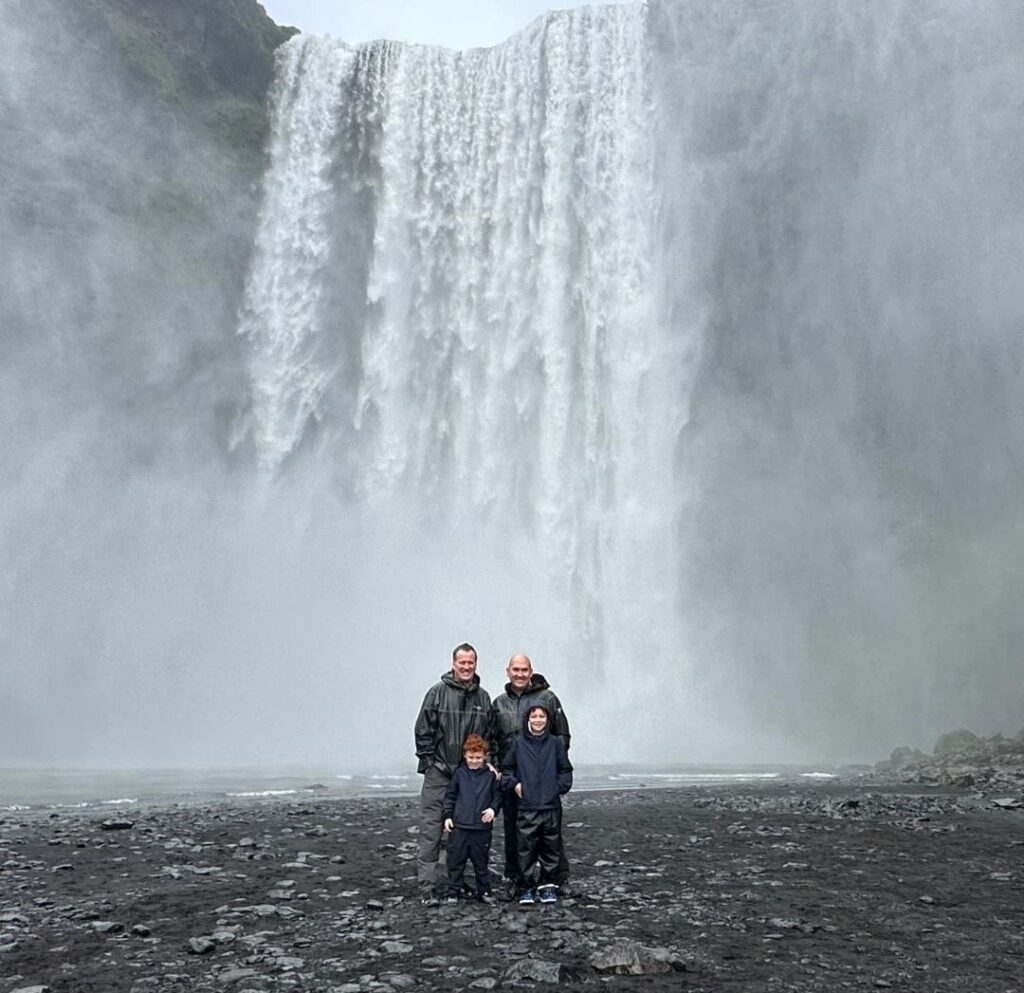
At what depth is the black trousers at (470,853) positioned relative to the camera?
7109mm

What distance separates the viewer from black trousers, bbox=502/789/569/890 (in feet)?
23.5

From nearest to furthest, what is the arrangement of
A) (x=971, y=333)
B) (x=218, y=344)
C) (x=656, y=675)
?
(x=656, y=675) → (x=971, y=333) → (x=218, y=344)

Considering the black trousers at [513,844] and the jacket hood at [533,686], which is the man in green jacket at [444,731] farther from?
the black trousers at [513,844]

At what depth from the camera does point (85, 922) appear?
650 centimetres

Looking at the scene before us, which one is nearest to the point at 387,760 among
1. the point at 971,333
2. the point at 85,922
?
the point at 85,922

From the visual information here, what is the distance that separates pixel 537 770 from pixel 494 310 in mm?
31591

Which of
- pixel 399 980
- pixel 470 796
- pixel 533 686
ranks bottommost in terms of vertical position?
pixel 399 980

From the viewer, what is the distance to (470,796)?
23.3 ft

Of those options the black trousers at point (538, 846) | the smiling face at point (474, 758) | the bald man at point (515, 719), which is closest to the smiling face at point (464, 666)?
the bald man at point (515, 719)

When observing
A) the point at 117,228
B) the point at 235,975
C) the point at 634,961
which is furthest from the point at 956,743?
the point at 117,228

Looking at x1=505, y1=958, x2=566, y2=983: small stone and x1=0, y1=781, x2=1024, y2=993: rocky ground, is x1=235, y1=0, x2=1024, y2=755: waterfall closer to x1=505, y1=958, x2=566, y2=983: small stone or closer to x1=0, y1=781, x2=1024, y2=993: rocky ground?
x1=0, y1=781, x2=1024, y2=993: rocky ground

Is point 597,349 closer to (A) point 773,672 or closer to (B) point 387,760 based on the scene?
(A) point 773,672

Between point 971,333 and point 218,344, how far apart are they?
2848 cm

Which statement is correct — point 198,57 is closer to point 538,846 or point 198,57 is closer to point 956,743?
point 956,743
